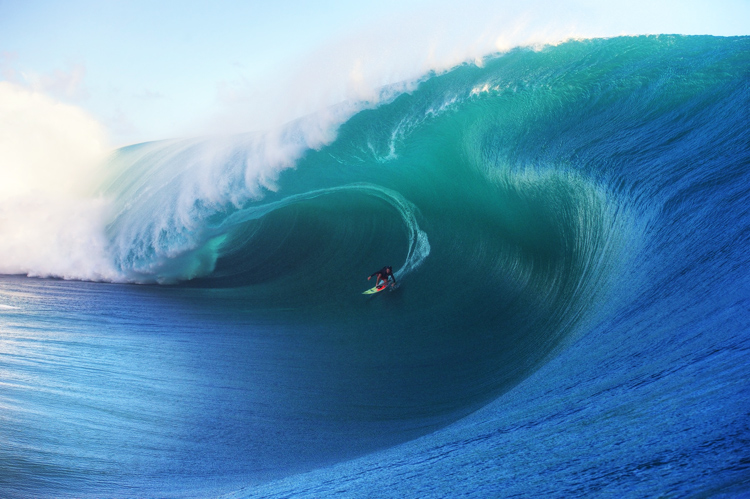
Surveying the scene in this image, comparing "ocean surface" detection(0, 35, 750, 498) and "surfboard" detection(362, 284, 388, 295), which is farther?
"surfboard" detection(362, 284, 388, 295)

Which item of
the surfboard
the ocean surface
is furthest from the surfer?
the ocean surface

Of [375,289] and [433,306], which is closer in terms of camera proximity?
[433,306]

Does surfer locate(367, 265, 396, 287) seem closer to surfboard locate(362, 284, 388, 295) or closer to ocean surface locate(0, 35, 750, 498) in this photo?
surfboard locate(362, 284, 388, 295)

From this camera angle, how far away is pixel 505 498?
6.13ft

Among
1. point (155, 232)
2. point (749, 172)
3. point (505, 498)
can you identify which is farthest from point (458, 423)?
point (155, 232)

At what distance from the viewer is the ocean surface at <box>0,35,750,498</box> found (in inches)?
86.7

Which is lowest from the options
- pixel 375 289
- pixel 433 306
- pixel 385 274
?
pixel 433 306

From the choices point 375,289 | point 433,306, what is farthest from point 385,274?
point 433,306

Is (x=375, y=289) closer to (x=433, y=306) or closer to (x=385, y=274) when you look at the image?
(x=385, y=274)

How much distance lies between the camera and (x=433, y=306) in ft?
16.0

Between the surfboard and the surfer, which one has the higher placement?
the surfer

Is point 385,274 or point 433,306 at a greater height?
point 385,274

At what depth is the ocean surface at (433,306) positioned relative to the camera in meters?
2.20

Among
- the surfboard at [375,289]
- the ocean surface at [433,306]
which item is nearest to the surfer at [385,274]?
the surfboard at [375,289]
